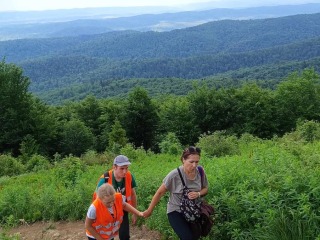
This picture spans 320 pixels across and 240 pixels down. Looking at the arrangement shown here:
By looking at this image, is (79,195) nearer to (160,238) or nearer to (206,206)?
(160,238)

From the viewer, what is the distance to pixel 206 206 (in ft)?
18.4

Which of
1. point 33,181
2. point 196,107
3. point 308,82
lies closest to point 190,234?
point 33,181

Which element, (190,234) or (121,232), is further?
(121,232)

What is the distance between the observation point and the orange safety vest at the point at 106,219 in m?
5.10

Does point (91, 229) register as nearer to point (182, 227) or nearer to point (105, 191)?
point (105, 191)

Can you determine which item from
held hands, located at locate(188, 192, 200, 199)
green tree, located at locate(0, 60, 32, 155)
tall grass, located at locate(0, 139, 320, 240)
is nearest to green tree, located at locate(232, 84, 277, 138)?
green tree, located at locate(0, 60, 32, 155)

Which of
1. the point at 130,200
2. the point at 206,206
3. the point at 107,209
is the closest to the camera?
the point at 107,209

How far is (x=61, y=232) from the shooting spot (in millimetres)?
8484

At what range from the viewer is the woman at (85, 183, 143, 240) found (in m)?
4.98

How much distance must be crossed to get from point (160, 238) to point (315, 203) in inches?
117

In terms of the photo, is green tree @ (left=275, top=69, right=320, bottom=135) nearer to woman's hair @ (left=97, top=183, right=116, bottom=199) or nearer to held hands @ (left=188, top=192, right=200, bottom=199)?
held hands @ (left=188, top=192, right=200, bottom=199)

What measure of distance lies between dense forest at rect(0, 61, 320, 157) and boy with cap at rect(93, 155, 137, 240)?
3149 cm

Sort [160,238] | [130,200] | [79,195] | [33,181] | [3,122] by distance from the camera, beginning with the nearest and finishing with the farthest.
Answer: [130,200] < [160,238] < [79,195] < [33,181] < [3,122]

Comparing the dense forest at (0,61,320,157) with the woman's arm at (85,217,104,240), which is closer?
the woman's arm at (85,217,104,240)
